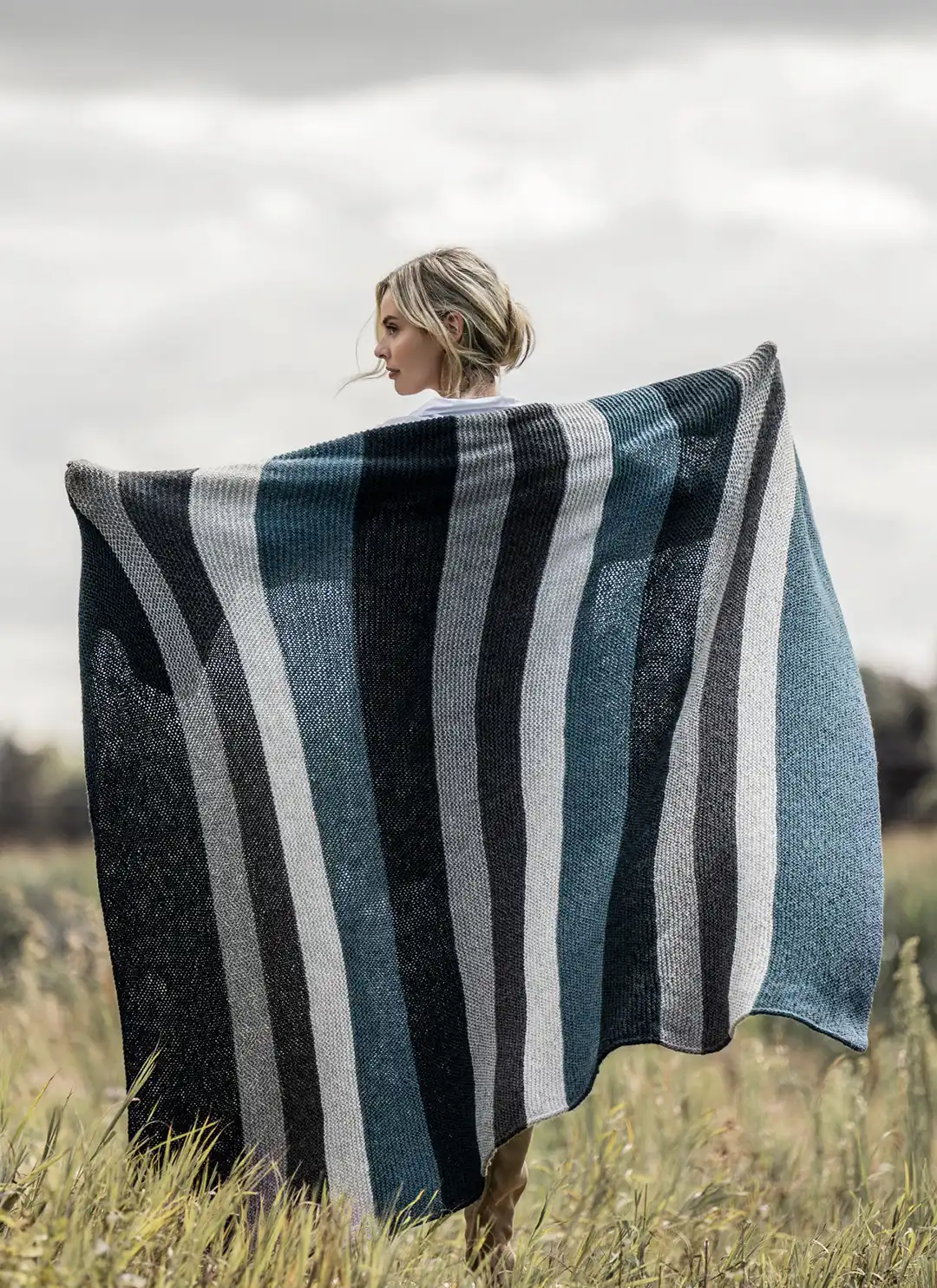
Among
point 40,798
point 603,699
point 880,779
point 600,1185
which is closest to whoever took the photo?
point 603,699

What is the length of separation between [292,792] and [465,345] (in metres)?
0.89

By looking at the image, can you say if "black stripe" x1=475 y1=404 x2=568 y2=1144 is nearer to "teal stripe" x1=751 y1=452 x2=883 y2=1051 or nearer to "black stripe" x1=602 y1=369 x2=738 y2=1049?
"black stripe" x1=602 y1=369 x2=738 y2=1049

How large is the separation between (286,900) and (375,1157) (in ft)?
1.58

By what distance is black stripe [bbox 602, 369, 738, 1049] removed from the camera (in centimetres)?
272

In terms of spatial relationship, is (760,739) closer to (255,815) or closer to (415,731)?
(415,731)

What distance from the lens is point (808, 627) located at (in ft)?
9.54

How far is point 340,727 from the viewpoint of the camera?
2.62 metres

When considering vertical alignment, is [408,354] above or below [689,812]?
above

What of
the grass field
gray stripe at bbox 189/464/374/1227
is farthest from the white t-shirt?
the grass field

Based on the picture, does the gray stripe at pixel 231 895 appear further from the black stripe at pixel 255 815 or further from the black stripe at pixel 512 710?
the black stripe at pixel 512 710

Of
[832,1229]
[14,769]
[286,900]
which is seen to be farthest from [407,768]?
[14,769]

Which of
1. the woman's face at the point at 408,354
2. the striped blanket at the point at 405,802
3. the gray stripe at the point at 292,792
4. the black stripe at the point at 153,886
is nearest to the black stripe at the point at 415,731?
the striped blanket at the point at 405,802

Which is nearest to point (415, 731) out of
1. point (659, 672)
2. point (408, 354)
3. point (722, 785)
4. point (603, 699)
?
point (603, 699)

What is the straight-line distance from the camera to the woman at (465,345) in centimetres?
276
